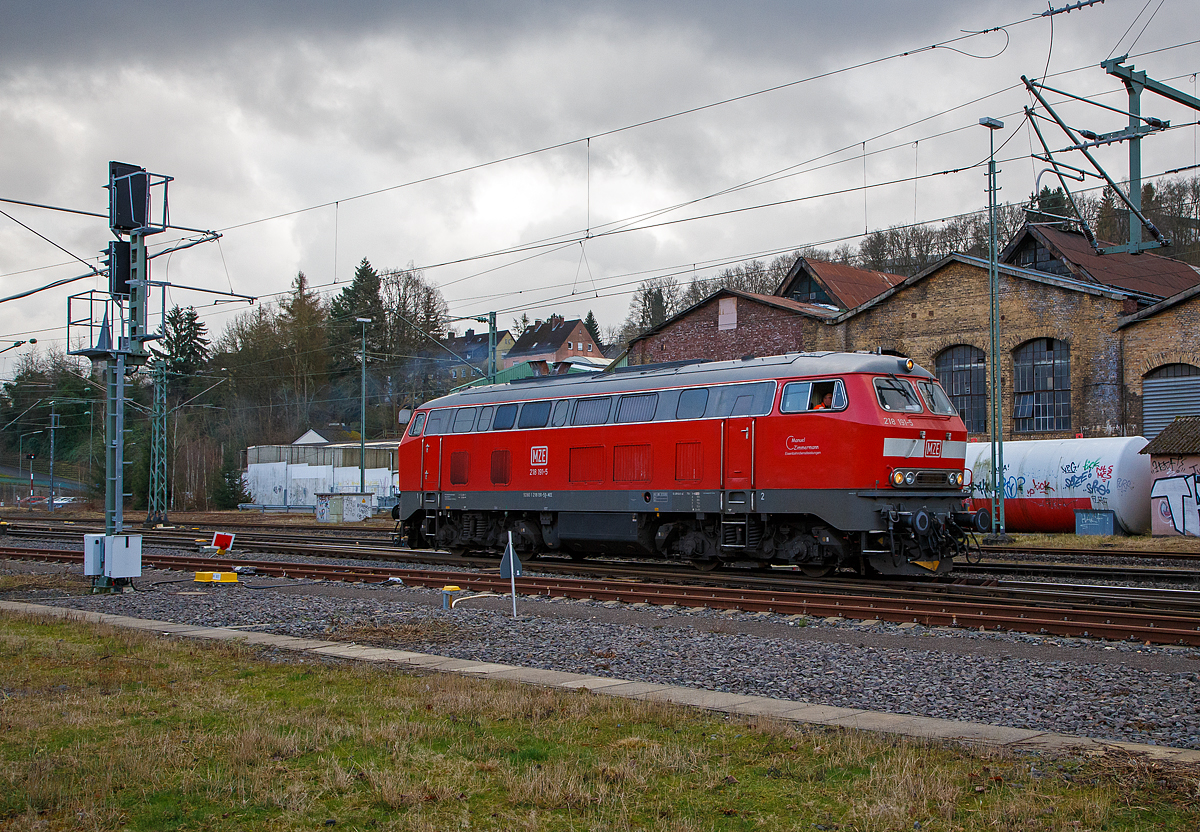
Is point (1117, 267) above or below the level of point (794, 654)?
above

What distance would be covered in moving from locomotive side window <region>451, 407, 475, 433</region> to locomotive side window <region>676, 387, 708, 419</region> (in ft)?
20.8

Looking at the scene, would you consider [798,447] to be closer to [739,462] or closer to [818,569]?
[739,462]

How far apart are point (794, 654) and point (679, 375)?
9685mm

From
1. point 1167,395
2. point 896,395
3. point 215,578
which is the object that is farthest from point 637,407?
point 1167,395

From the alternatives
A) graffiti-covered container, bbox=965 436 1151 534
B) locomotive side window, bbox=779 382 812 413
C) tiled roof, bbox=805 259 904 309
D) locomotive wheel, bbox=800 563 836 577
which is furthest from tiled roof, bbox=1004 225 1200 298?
locomotive wheel, bbox=800 563 836 577

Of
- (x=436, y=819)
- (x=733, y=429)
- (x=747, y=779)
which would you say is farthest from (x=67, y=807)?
(x=733, y=429)

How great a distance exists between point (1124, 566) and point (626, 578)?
427 inches

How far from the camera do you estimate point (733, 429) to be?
19.1 m

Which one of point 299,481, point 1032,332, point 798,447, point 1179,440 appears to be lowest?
point 299,481

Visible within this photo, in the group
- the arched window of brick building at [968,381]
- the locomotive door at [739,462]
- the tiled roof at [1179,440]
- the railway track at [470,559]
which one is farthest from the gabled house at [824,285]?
the locomotive door at [739,462]

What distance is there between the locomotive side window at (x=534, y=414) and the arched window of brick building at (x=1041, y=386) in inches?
938

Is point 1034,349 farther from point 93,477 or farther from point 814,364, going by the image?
point 93,477

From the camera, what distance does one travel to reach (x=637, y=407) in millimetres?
21078

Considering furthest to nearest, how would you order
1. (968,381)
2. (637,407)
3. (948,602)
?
(968,381)
(637,407)
(948,602)
